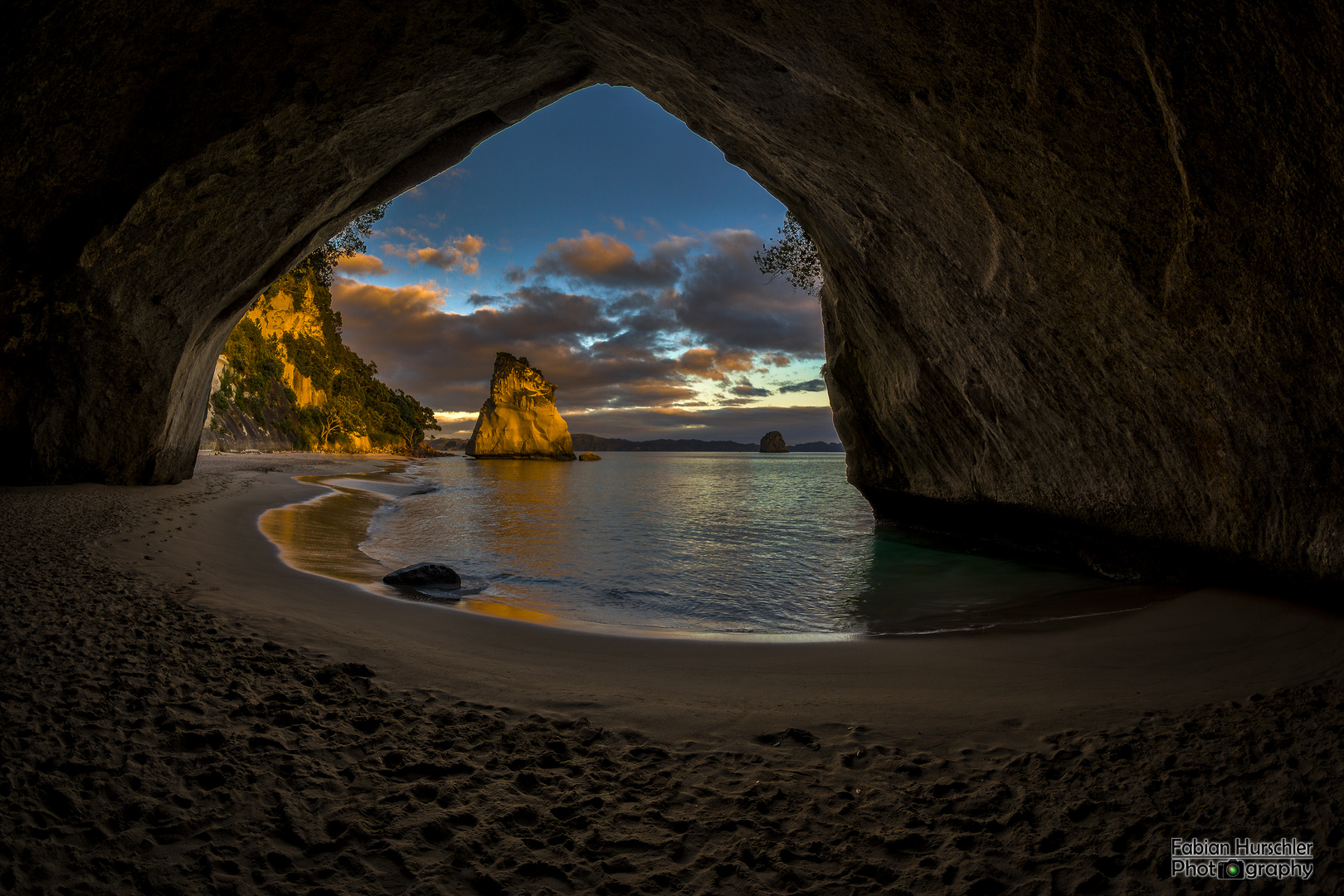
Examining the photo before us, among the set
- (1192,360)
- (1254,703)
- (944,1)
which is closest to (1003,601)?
(1192,360)

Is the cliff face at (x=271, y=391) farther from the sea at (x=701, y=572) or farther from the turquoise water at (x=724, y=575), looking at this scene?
the turquoise water at (x=724, y=575)

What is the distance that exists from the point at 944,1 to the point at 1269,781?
16.9 feet

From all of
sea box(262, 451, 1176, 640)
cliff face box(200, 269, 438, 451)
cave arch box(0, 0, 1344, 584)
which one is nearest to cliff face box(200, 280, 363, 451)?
cliff face box(200, 269, 438, 451)

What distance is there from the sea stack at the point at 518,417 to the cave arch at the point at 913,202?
74.1 metres

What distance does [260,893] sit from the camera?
5.43 feet

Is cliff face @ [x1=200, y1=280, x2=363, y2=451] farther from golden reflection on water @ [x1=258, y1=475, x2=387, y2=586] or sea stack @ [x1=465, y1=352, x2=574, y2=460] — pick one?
golden reflection on water @ [x1=258, y1=475, x2=387, y2=586]

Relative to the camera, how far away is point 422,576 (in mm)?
7211

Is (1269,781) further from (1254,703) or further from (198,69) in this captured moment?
(198,69)

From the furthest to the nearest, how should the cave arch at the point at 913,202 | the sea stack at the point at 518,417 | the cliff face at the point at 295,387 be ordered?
the sea stack at the point at 518,417 → the cliff face at the point at 295,387 → the cave arch at the point at 913,202

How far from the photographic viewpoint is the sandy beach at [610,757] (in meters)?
1.86

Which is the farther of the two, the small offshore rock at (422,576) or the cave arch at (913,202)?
the small offshore rock at (422,576)

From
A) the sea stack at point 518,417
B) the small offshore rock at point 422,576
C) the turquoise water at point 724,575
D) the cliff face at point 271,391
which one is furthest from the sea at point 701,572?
the sea stack at point 518,417

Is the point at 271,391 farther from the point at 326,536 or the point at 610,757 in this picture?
the point at 610,757

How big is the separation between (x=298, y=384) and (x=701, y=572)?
179ft
